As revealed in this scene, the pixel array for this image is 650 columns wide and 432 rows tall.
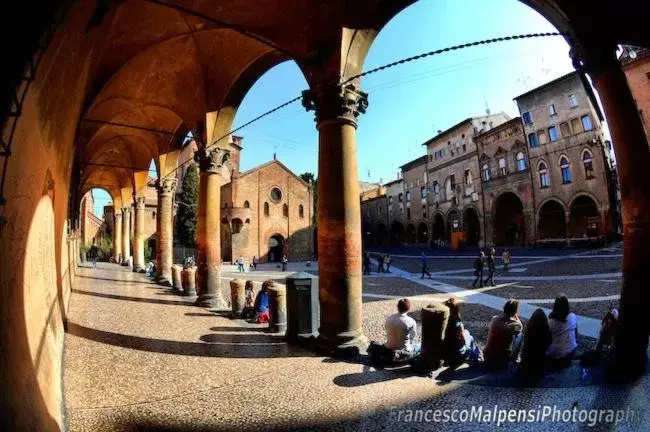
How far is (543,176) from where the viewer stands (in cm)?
2630

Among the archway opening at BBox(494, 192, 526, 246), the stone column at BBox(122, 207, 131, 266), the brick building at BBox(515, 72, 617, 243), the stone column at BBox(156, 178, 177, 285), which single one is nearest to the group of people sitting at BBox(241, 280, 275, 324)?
the stone column at BBox(156, 178, 177, 285)

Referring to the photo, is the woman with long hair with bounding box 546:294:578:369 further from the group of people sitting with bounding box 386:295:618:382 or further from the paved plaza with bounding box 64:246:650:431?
the paved plaza with bounding box 64:246:650:431

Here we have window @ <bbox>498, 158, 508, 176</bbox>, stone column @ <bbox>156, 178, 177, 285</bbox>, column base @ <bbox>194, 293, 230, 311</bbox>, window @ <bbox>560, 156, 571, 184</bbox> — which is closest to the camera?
column base @ <bbox>194, 293, 230, 311</bbox>

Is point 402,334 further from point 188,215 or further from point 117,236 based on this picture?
point 188,215

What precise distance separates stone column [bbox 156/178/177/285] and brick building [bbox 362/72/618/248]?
79.5 ft

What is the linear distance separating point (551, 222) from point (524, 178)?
4107 millimetres

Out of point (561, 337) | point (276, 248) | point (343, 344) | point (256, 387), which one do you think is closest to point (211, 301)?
point (343, 344)

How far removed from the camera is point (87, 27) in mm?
3996

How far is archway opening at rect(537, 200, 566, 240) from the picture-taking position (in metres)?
26.1

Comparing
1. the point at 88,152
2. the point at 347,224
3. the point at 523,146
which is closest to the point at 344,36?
the point at 347,224

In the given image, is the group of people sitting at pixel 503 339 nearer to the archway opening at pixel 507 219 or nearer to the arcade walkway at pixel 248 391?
the arcade walkway at pixel 248 391

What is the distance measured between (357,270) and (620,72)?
4.45 m

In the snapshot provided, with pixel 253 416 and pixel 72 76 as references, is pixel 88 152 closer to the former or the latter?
pixel 72 76

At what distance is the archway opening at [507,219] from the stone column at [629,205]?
27414 millimetres
